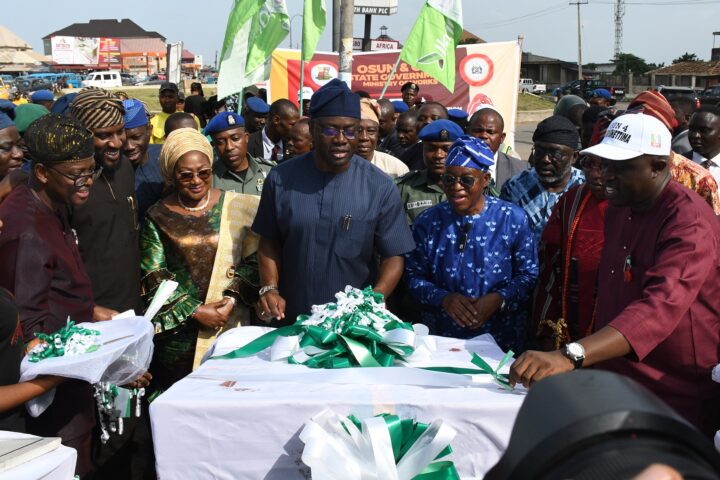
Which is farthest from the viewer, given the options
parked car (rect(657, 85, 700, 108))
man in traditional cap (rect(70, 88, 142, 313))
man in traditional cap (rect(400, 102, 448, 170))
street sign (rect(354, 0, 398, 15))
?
street sign (rect(354, 0, 398, 15))

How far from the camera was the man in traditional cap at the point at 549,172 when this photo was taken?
4113mm

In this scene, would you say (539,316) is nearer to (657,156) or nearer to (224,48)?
(657,156)

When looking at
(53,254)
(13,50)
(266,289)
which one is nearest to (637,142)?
(266,289)

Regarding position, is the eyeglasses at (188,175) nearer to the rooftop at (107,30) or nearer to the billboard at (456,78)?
the billboard at (456,78)

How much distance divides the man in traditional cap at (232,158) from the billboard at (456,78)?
6991 millimetres

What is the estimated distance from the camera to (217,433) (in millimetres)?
2346

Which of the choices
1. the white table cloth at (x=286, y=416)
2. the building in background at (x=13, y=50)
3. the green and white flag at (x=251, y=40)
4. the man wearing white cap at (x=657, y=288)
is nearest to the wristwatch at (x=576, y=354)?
the man wearing white cap at (x=657, y=288)

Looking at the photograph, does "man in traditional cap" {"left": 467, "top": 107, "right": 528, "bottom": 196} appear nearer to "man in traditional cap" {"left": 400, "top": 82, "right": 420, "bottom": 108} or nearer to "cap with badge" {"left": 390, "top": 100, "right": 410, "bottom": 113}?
"cap with badge" {"left": 390, "top": 100, "right": 410, "bottom": 113}

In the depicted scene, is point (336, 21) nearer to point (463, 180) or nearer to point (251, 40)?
point (251, 40)

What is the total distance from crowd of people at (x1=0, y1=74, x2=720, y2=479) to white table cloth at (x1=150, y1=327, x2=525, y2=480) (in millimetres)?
234

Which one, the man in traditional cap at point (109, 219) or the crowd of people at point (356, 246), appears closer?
the crowd of people at point (356, 246)

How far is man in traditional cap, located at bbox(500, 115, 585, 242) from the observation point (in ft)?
13.5

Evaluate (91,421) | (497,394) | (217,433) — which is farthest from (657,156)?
(91,421)

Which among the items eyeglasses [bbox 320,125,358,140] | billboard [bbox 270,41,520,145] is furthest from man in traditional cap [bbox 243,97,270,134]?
eyeglasses [bbox 320,125,358,140]
